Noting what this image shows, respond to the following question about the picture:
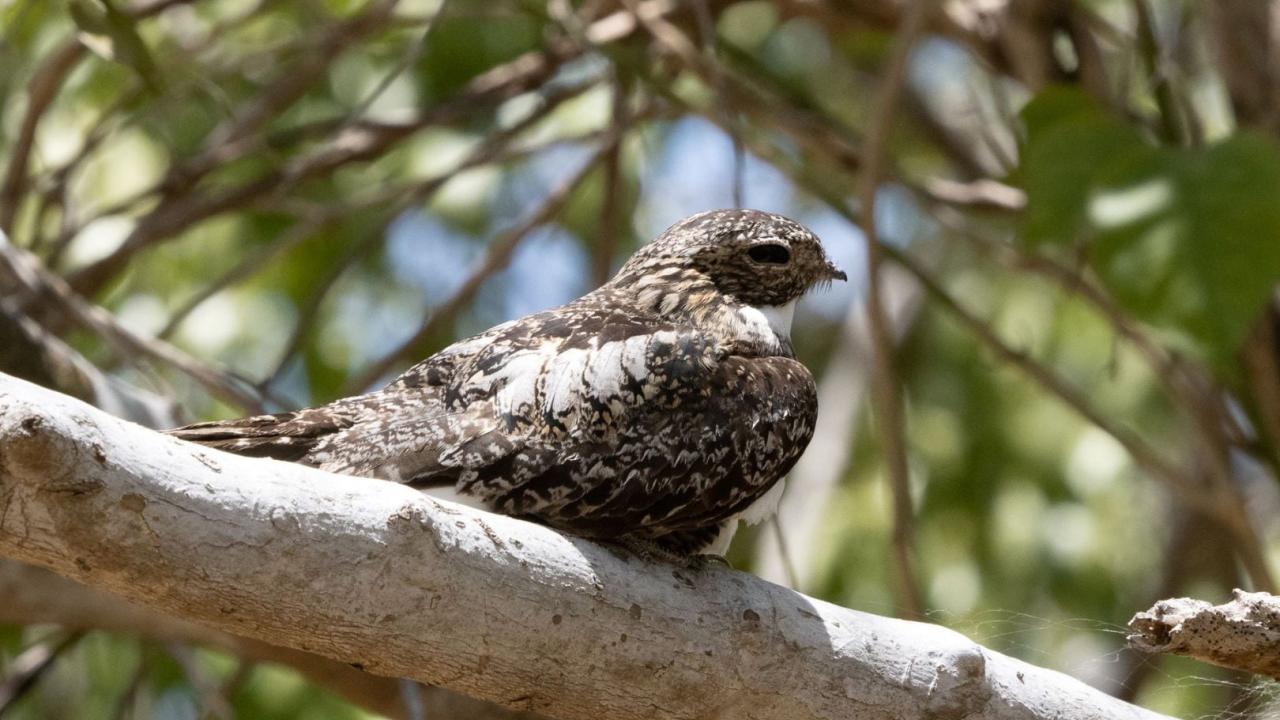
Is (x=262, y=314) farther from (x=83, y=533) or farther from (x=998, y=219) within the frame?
(x=83, y=533)

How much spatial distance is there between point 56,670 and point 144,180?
1.41m

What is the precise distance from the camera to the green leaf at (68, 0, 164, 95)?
8.99ft

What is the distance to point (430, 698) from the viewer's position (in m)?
3.06

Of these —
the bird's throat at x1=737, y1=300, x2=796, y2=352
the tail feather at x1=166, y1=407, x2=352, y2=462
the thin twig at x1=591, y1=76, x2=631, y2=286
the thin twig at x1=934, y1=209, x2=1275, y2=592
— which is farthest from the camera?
the thin twig at x1=591, y1=76, x2=631, y2=286

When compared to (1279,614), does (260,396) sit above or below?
below

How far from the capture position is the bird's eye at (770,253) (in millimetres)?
2852

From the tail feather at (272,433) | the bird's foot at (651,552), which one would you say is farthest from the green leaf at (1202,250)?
the tail feather at (272,433)

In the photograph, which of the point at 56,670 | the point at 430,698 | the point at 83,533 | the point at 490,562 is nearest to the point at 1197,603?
the point at 490,562

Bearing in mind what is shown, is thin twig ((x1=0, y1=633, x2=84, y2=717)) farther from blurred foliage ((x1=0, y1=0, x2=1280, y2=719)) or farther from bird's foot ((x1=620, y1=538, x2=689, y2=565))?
bird's foot ((x1=620, y1=538, x2=689, y2=565))

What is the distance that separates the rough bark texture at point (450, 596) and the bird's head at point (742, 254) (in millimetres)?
894

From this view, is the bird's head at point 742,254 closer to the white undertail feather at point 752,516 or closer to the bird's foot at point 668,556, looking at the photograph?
the white undertail feather at point 752,516

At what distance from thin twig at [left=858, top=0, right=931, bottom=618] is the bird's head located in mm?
444

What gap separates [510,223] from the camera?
4.60 meters

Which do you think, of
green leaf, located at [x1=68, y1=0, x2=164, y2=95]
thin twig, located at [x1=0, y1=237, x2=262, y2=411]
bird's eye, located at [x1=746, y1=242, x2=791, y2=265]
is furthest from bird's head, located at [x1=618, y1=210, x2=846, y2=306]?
green leaf, located at [x1=68, y1=0, x2=164, y2=95]
